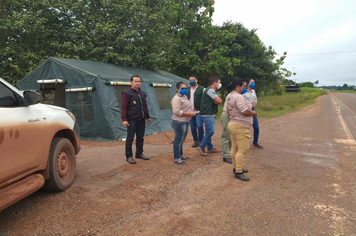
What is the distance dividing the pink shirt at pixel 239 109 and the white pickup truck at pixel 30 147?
2.67 meters

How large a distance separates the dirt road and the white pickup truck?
362 millimetres

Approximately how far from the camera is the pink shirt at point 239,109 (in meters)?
4.35

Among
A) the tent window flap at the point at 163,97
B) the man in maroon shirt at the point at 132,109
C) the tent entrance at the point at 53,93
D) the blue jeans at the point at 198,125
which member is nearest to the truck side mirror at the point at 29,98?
the man in maroon shirt at the point at 132,109

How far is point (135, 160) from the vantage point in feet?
19.2

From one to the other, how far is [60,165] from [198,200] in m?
2.12

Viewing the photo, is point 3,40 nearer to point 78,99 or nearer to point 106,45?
point 106,45

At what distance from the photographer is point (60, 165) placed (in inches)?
160

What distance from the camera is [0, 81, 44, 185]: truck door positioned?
9.21 feet

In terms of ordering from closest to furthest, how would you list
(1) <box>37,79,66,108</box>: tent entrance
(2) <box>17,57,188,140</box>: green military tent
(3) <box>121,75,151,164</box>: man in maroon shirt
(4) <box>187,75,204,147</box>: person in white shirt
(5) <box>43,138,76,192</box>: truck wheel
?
(5) <box>43,138,76,192</box>: truck wheel → (3) <box>121,75,151,164</box>: man in maroon shirt → (4) <box>187,75,204,147</box>: person in white shirt → (2) <box>17,57,188,140</box>: green military tent → (1) <box>37,79,66,108</box>: tent entrance

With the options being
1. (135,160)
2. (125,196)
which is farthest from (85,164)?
(125,196)

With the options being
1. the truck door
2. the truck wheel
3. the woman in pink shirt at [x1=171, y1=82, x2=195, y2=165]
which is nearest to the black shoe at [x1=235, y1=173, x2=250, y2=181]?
the woman in pink shirt at [x1=171, y1=82, x2=195, y2=165]

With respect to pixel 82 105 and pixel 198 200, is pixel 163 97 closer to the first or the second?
pixel 82 105

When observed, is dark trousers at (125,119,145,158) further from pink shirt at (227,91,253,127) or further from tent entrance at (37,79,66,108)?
tent entrance at (37,79,66,108)

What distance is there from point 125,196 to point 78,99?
5.82 metres
